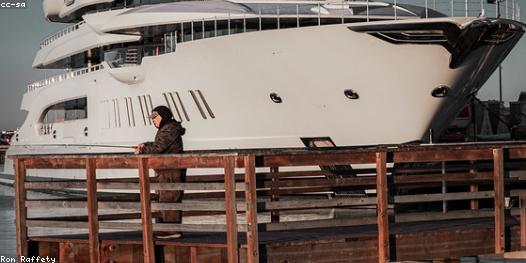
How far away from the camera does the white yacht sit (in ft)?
90.8

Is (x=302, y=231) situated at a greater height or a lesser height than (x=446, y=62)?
lesser

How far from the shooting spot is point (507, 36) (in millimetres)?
28969

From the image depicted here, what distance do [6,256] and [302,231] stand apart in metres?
7.17

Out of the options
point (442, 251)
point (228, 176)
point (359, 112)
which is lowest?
point (442, 251)

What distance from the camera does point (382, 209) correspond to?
38.5 ft

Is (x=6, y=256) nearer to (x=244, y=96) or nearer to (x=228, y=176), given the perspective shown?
(x=228, y=176)

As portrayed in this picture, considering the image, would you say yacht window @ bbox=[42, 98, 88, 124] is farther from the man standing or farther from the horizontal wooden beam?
the horizontal wooden beam

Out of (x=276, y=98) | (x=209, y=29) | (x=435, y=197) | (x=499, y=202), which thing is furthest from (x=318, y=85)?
(x=499, y=202)

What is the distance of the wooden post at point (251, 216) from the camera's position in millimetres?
10992

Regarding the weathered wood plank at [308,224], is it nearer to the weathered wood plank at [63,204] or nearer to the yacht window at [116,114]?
the weathered wood plank at [63,204]

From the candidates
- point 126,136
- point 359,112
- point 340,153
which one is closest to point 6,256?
point 340,153

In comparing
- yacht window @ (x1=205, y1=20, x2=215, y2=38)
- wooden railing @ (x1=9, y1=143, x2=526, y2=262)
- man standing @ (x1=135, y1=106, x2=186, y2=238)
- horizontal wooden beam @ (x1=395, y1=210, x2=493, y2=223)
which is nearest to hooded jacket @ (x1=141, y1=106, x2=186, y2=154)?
man standing @ (x1=135, y1=106, x2=186, y2=238)

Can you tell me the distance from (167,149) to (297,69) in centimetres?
1568

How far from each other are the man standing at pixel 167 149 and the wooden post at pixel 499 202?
368 centimetres
